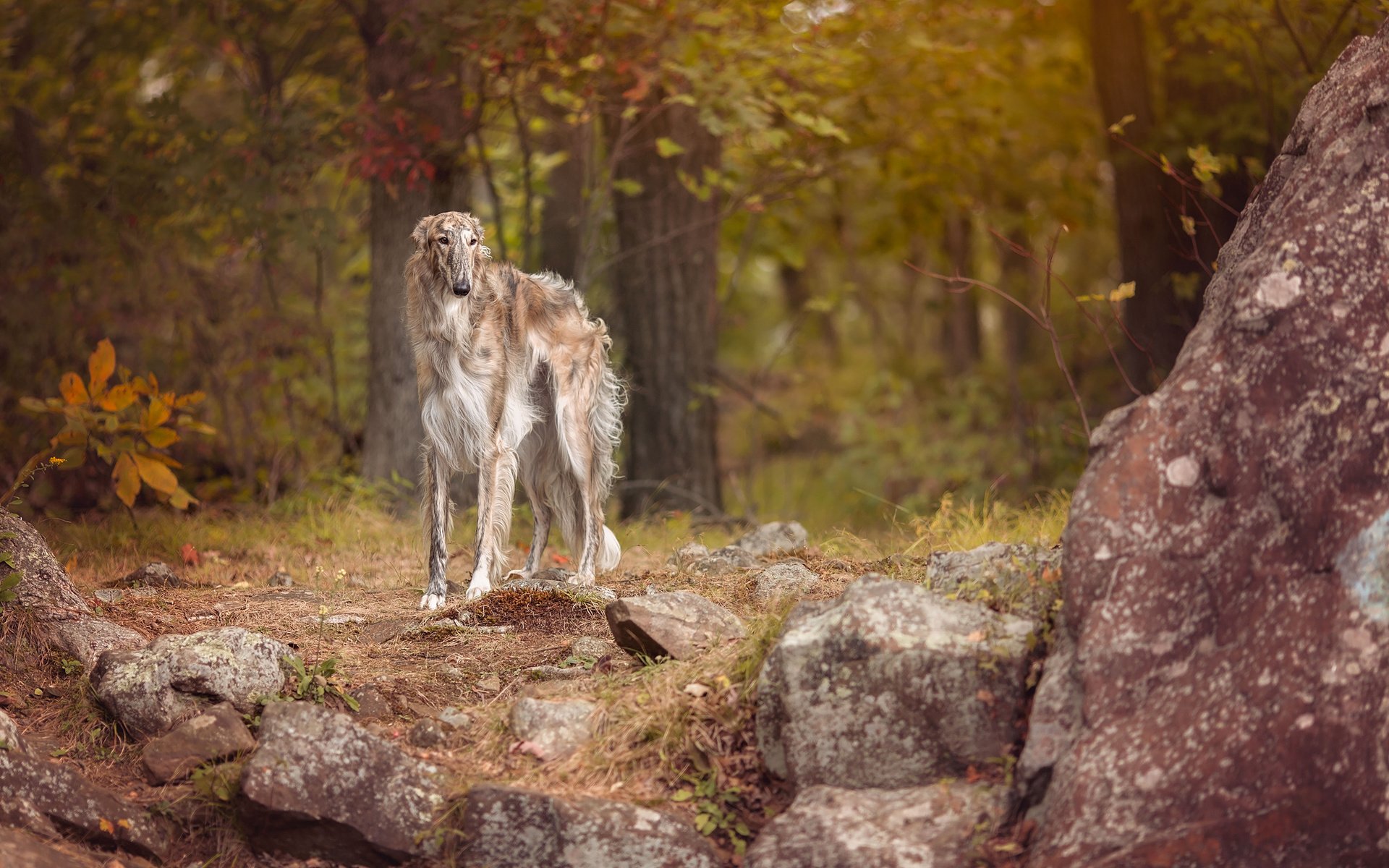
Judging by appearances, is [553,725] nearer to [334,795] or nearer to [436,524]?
[334,795]

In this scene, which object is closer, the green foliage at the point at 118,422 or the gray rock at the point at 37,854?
the gray rock at the point at 37,854

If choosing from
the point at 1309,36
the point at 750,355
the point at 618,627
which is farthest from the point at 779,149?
the point at 750,355

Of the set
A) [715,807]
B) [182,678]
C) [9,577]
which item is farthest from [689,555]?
[9,577]

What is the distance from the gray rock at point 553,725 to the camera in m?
4.27

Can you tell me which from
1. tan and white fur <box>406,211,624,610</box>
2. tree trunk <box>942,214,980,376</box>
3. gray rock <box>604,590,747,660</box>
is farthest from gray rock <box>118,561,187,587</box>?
tree trunk <box>942,214,980,376</box>

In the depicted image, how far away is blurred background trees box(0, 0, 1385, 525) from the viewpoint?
28.3 ft

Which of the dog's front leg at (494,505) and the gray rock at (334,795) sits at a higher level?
the dog's front leg at (494,505)

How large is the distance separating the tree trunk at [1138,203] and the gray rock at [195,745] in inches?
340

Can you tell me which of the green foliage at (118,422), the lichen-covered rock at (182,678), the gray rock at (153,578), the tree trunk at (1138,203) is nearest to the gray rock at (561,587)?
the lichen-covered rock at (182,678)

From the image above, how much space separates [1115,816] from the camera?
3.32 meters

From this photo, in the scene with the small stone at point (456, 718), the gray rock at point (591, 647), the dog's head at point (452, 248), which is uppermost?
the dog's head at point (452, 248)

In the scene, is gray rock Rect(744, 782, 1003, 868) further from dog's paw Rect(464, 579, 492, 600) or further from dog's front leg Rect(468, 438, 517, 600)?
dog's front leg Rect(468, 438, 517, 600)

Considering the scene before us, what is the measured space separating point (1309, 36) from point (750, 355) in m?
15.1

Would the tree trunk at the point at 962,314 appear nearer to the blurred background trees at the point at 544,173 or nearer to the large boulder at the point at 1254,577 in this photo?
the blurred background trees at the point at 544,173
